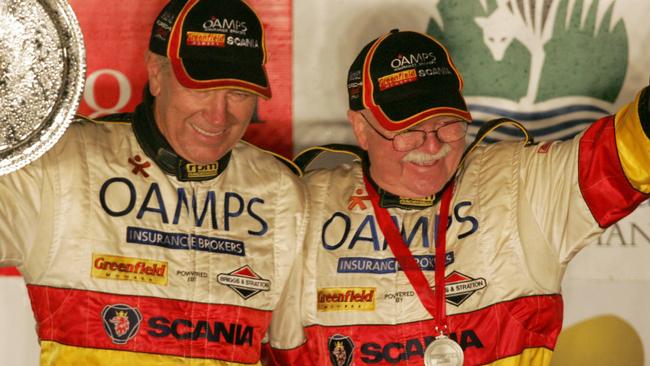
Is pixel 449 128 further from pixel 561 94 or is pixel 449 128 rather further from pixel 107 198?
pixel 107 198

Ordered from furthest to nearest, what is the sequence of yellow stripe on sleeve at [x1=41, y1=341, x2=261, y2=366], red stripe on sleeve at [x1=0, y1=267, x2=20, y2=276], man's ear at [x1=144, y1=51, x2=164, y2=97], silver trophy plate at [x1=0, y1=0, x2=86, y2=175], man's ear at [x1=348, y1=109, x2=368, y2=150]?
red stripe on sleeve at [x1=0, y1=267, x2=20, y2=276], man's ear at [x1=348, y1=109, x2=368, y2=150], man's ear at [x1=144, y1=51, x2=164, y2=97], yellow stripe on sleeve at [x1=41, y1=341, x2=261, y2=366], silver trophy plate at [x1=0, y1=0, x2=86, y2=175]

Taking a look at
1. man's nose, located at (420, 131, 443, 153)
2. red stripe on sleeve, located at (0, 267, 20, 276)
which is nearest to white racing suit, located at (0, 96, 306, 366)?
man's nose, located at (420, 131, 443, 153)

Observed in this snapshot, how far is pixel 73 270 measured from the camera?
246cm

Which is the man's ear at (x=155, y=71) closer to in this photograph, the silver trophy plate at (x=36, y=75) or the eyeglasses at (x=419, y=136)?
the silver trophy plate at (x=36, y=75)

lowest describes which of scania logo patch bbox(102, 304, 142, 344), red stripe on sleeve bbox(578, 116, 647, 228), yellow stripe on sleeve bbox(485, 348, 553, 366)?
yellow stripe on sleeve bbox(485, 348, 553, 366)

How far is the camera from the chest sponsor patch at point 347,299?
2646 mm

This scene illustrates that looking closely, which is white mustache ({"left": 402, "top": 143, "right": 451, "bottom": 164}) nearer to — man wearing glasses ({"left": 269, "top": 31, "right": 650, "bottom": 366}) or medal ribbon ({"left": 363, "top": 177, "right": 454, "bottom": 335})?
man wearing glasses ({"left": 269, "top": 31, "right": 650, "bottom": 366})

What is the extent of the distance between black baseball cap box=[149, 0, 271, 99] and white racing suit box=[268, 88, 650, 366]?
43 cm

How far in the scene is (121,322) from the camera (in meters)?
2.50

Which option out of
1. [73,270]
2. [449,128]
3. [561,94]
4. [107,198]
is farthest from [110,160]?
[561,94]

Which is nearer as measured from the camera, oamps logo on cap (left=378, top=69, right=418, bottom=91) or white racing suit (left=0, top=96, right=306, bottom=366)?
white racing suit (left=0, top=96, right=306, bottom=366)

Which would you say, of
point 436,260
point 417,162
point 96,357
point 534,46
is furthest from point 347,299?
point 534,46

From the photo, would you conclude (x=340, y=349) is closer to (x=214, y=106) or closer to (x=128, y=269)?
(x=128, y=269)

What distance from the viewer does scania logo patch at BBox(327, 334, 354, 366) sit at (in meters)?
2.63
